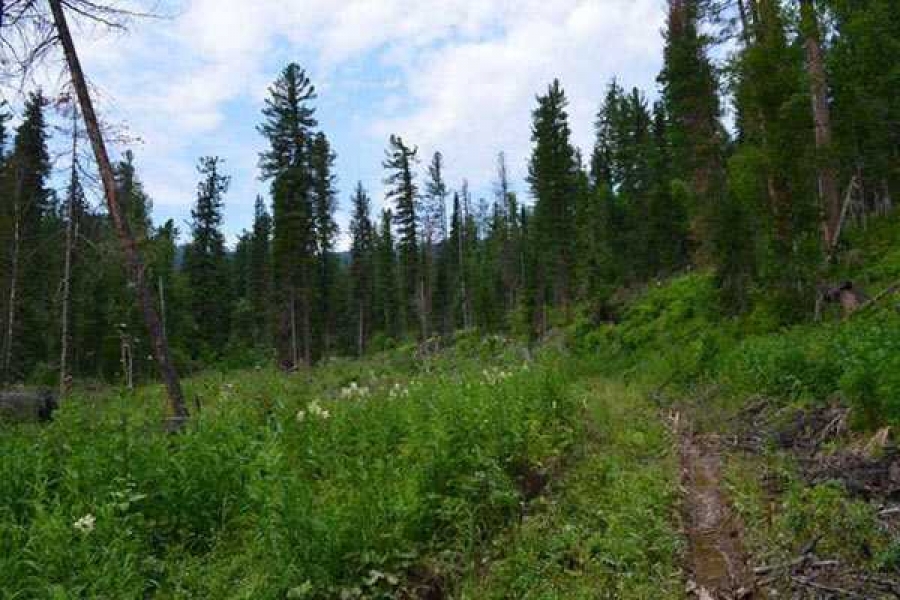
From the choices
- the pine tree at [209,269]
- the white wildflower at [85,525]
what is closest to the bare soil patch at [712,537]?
the white wildflower at [85,525]

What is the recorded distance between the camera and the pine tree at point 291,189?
29219 mm

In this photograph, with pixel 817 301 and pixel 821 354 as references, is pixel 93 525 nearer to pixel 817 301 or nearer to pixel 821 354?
pixel 821 354

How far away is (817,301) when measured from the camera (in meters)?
11.1

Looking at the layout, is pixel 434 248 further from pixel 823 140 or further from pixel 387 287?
pixel 823 140

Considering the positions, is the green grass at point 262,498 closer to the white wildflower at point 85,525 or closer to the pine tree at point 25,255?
the white wildflower at point 85,525

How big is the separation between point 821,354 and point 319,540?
7394 millimetres

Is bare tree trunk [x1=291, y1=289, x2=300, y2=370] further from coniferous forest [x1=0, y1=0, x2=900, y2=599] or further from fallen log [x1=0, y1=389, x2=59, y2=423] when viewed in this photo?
fallen log [x1=0, y1=389, x2=59, y2=423]

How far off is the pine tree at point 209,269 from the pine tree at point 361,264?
35.2 feet

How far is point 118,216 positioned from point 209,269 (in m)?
35.7

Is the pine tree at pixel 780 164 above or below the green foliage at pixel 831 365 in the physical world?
above

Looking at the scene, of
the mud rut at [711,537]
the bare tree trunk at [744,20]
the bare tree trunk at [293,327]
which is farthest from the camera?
the bare tree trunk at [293,327]

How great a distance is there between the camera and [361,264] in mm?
50969

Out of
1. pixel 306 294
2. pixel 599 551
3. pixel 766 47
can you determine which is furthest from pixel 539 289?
pixel 599 551

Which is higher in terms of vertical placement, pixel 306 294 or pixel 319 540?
pixel 306 294
